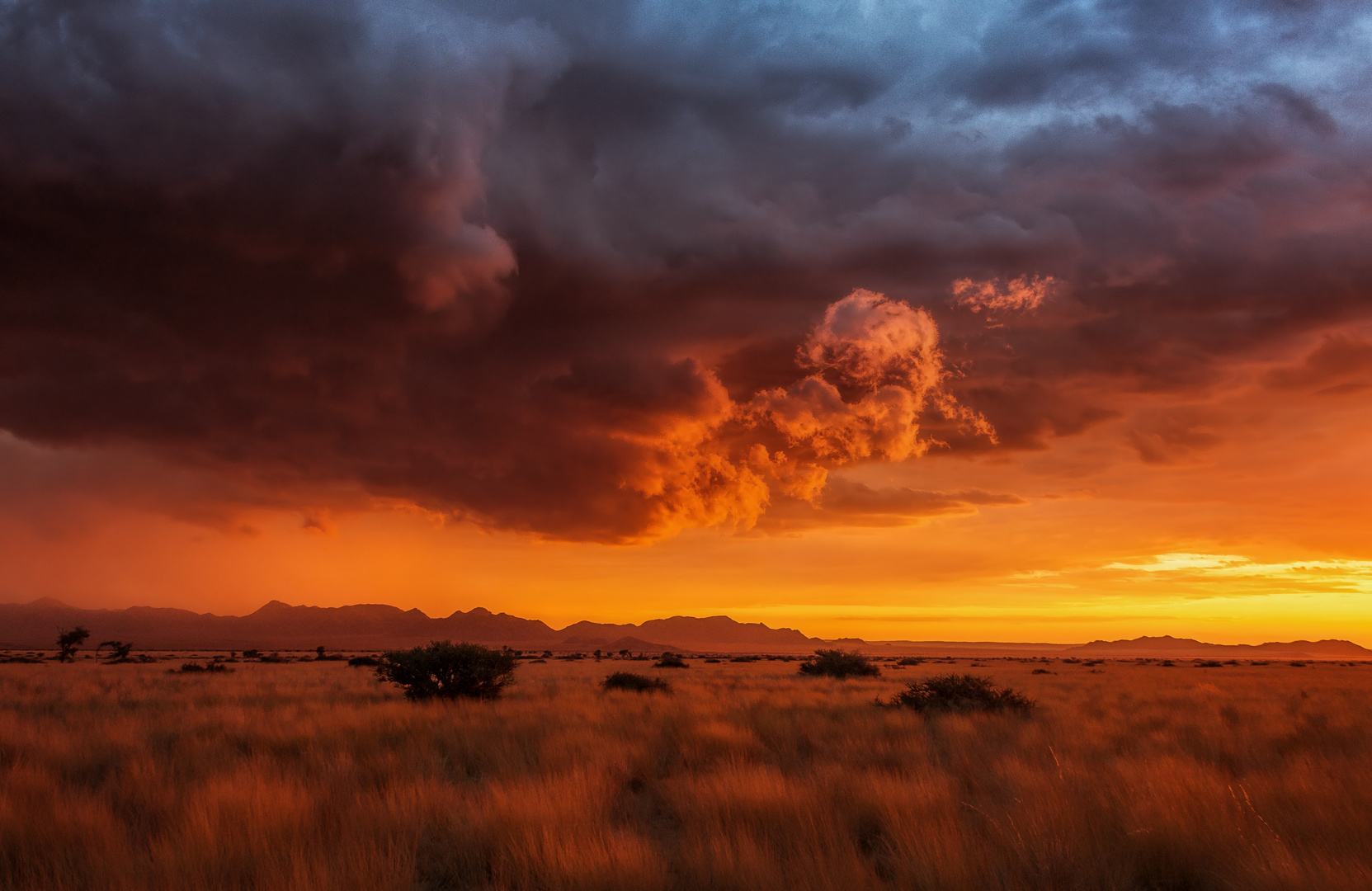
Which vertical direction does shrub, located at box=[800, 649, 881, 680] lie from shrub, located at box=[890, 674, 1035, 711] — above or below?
below

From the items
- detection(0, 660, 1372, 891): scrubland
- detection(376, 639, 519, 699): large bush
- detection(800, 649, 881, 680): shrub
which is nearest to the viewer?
detection(0, 660, 1372, 891): scrubland

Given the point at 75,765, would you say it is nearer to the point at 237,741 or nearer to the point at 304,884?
the point at 237,741

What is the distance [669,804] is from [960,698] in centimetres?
1166

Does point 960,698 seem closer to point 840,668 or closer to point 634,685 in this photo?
point 634,685

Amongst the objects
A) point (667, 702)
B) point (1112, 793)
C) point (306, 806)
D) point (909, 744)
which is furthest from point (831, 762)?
point (667, 702)

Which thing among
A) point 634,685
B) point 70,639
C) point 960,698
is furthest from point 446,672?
point 70,639

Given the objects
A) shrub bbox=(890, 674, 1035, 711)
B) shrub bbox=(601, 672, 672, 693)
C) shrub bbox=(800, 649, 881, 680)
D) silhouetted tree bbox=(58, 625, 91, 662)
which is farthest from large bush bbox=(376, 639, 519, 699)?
silhouetted tree bbox=(58, 625, 91, 662)

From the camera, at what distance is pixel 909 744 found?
1126 centimetres

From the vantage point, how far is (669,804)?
812 centimetres

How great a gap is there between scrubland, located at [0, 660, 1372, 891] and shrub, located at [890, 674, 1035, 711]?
243 centimetres

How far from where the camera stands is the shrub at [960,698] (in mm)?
17094

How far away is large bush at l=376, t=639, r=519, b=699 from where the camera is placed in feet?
64.4

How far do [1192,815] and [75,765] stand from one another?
43.1 feet

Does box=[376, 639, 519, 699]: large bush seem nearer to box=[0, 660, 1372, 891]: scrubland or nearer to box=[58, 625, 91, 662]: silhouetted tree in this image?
box=[0, 660, 1372, 891]: scrubland
